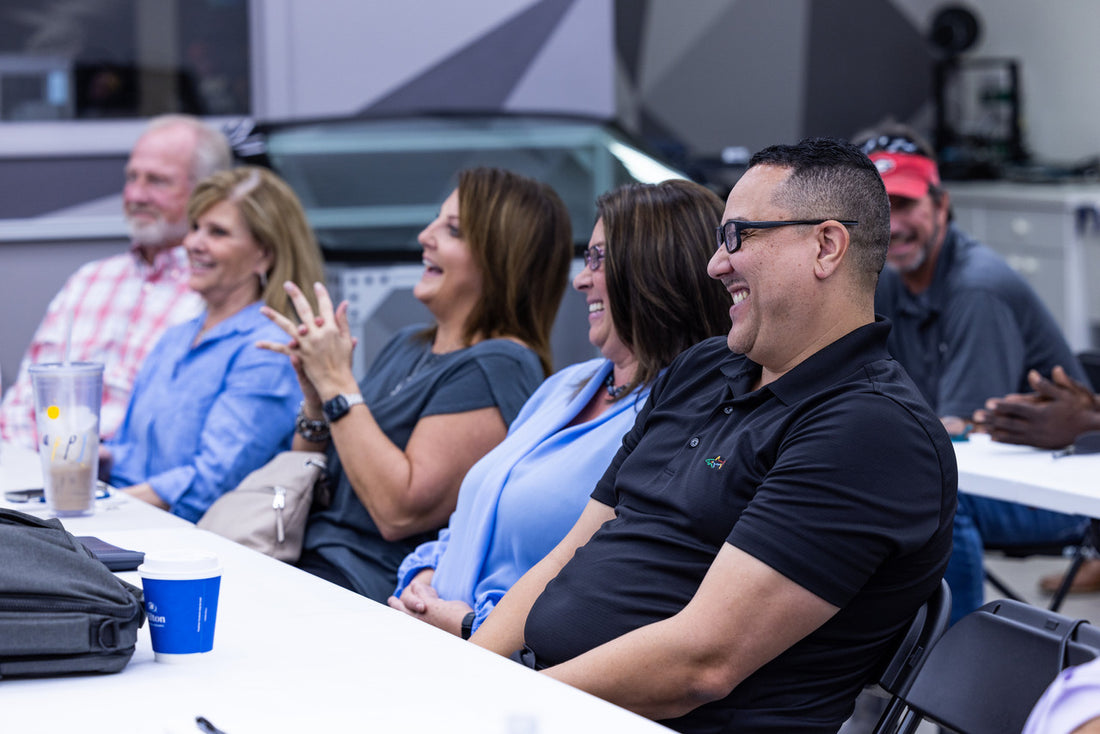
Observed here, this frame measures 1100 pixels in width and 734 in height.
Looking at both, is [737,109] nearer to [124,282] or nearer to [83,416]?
[124,282]

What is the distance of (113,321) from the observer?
3.54 m

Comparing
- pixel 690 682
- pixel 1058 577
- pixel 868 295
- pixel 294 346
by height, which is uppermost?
pixel 868 295

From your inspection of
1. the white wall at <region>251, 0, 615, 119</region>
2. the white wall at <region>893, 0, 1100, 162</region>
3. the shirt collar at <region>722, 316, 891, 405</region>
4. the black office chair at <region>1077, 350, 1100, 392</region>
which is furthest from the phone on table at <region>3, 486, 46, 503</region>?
the white wall at <region>893, 0, 1100, 162</region>

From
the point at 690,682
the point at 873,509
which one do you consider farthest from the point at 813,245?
the point at 690,682

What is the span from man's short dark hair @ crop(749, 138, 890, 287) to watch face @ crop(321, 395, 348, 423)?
1.02m

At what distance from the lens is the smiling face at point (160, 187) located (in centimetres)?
362

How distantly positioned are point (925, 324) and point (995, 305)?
0.67 feet

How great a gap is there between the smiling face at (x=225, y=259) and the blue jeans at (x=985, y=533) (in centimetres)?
162

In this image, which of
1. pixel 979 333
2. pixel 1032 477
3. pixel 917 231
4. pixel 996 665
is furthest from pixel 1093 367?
pixel 996 665

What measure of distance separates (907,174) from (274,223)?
147cm

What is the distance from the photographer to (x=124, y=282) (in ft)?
11.8

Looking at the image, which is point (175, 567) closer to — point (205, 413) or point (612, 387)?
point (612, 387)

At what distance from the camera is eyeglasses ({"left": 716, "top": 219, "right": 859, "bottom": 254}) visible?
1.58 meters

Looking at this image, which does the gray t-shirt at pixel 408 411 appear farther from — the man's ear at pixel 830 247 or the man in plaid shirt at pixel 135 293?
the man in plaid shirt at pixel 135 293
